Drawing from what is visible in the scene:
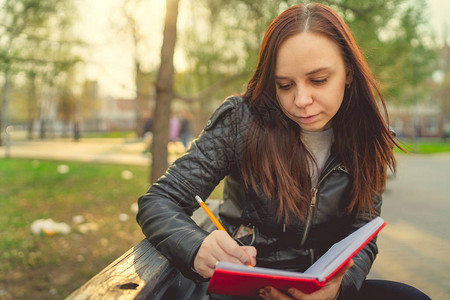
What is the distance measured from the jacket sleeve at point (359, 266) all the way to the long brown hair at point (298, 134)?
49 millimetres

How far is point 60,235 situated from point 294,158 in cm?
377

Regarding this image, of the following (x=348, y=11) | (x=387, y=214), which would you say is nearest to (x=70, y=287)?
(x=348, y=11)

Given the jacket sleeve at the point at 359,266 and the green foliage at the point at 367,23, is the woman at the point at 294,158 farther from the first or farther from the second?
the green foliage at the point at 367,23

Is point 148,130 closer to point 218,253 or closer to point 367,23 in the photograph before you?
point 367,23

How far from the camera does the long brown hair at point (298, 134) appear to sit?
55.2 inches

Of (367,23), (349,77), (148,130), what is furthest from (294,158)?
(148,130)

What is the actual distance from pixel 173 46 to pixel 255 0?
1.15m

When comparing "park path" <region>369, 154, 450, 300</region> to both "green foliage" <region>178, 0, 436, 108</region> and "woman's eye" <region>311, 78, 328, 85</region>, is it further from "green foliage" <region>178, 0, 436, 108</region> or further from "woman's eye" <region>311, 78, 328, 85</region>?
"woman's eye" <region>311, 78, 328, 85</region>

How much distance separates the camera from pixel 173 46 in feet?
16.0

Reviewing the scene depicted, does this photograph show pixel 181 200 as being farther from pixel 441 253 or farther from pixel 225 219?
pixel 441 253

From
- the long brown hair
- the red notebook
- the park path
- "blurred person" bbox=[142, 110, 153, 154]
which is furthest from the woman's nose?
"blurred person" bbox=[142, 110, 153, 154]

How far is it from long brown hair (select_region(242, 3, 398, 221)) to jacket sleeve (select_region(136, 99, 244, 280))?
3.7 inches

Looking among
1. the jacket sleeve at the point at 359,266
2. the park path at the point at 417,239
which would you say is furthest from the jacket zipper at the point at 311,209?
the park path at the point at 417,239

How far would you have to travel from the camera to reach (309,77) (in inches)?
52.5
